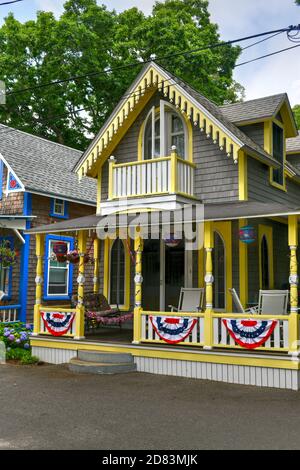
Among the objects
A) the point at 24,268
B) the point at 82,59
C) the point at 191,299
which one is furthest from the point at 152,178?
the point at 82,59

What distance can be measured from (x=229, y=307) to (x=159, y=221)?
3286 mm

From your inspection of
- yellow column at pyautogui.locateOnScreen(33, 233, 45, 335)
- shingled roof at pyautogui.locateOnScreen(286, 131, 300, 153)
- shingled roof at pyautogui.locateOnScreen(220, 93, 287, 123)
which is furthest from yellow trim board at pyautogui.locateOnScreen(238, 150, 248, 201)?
shingled roof at pyautogui.locateOnScreen(286, 131, 300, 153)

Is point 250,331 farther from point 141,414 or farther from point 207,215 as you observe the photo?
point 141,414

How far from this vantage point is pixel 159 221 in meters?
10.0

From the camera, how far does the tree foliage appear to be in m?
29.2

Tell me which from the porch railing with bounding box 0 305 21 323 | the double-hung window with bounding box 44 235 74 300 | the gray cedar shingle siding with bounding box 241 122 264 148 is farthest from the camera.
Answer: the double-hung window with bounding box 44 235 74 300

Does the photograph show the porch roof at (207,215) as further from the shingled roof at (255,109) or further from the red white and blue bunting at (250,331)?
the shingled roof at (255,109)

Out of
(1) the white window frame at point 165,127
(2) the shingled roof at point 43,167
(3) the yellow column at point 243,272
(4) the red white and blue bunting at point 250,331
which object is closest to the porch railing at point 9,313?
(2) the shingled roof at point 43,167

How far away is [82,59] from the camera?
29609 millimetres

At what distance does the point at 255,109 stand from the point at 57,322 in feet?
26.1

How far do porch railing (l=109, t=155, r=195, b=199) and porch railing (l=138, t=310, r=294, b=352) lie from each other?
10.9 ft

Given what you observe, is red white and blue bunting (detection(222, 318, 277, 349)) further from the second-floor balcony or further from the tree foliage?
the tree foliage
